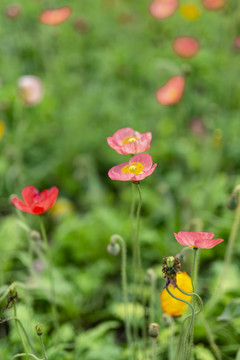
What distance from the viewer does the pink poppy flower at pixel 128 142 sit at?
1.01 metres

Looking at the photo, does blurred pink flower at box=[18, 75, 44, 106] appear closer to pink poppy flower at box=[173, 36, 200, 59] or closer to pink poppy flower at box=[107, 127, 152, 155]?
pink poppy flower at box=[173, 36, 200, 59]

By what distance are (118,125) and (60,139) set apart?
382mm

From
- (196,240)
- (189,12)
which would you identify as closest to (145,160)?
(196,240)

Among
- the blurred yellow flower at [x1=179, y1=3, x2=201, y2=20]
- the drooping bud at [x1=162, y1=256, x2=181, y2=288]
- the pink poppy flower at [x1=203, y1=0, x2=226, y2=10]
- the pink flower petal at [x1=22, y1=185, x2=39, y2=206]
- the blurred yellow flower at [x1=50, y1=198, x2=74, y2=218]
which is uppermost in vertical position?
the pink poppy flower at [x1=203, y1=0, x2=226, y2=10]

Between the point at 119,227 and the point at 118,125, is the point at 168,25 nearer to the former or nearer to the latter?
the point at 118,125

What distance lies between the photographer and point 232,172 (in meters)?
2.34

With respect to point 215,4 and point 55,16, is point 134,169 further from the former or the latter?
point 215,4

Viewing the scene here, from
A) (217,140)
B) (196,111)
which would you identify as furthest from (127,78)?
(217,140)

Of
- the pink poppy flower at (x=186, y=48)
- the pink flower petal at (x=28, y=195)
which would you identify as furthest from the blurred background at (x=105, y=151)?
the pink flower petal at (x=28, y=195)

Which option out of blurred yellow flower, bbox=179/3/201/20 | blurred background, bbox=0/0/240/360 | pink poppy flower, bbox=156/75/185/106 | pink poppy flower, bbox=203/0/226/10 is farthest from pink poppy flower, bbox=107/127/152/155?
blurred yellow flower, bbox=179/3/201/20

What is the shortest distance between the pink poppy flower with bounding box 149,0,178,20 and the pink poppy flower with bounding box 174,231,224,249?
99.5 inches

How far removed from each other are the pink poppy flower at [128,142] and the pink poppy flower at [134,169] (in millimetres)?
24

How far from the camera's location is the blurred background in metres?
1.71

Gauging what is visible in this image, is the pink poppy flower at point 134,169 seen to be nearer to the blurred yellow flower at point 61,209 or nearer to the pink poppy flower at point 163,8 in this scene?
the blurred yellow flower at point 61,209
